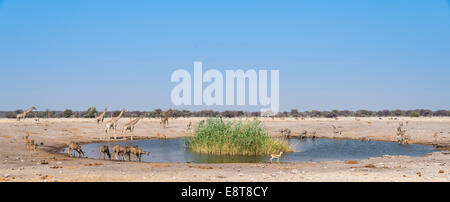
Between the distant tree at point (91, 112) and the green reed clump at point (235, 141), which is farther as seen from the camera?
the distant tree at point (91, 112)

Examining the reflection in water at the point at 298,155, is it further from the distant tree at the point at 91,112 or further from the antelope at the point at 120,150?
the distant tree at the point at 91,112

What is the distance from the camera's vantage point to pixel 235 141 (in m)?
24.6

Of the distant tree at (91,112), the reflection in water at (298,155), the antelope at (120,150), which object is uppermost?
the distant tree at (91,112)

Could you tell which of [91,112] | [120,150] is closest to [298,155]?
[120,150]

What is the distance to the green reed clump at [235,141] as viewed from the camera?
24469 mm

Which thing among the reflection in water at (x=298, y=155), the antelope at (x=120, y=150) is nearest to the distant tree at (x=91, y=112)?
the reflection in water at (x=298, y=155)

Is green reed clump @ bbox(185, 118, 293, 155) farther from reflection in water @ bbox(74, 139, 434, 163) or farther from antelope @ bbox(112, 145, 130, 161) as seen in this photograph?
antelope @ bbox(112, 145, 130, 161)

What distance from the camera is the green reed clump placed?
963 inches

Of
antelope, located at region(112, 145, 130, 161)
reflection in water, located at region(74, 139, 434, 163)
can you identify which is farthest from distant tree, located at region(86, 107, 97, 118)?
antelope, located at region(112, 145, 130, 161)

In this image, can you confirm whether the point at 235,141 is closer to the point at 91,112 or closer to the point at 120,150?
the point at 120,150
